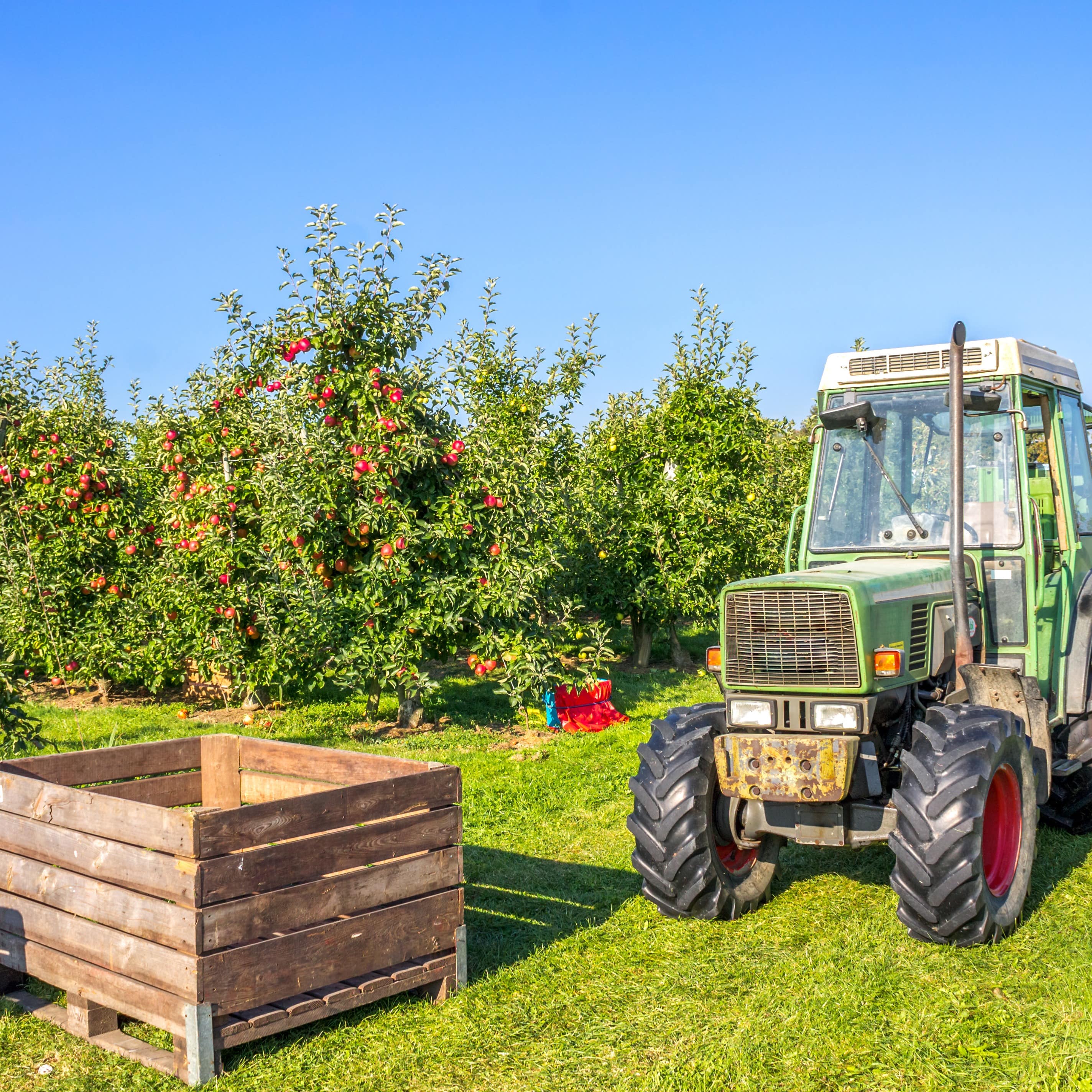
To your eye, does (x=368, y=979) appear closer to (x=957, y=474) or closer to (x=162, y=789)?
(x=162, y=789)

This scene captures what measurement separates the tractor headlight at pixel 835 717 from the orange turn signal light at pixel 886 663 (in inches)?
8.2

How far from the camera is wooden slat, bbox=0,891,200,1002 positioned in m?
3.59

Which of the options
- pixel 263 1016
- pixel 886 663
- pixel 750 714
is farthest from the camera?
pixel 750 714

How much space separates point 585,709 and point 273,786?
524 centimetres

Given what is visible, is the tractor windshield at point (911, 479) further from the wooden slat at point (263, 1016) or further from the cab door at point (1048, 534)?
the wooden slat at point (263, 1016)

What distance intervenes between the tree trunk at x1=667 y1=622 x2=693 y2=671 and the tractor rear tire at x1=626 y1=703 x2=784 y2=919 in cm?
887

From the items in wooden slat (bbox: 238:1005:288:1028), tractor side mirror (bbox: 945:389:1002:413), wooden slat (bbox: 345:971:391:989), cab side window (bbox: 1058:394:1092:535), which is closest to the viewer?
wooden slat (bbox: 238:1005:288:1028)

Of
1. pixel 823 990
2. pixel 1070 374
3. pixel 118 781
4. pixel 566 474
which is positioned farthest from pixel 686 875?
pixel 566 474

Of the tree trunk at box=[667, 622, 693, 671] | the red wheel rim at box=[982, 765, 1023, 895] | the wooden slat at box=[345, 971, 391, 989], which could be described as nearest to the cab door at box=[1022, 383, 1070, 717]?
the red wheel rim at box=[982, 765, 1023, 895]

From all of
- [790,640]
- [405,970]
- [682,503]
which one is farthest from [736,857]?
[682,503]

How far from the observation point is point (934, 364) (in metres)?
5.81

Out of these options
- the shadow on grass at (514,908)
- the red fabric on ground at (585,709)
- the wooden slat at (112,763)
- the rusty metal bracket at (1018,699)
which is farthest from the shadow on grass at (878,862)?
the red fabric on ground at (585,709)

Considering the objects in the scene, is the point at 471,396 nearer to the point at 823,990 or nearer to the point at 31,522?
the point at 31,522

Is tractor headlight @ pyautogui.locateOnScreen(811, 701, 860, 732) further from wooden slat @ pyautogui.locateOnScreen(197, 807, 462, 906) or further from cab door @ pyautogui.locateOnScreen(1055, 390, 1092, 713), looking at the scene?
cab door @ pyautogui.locateOnScreen(1055, 390, 1092, 713)
